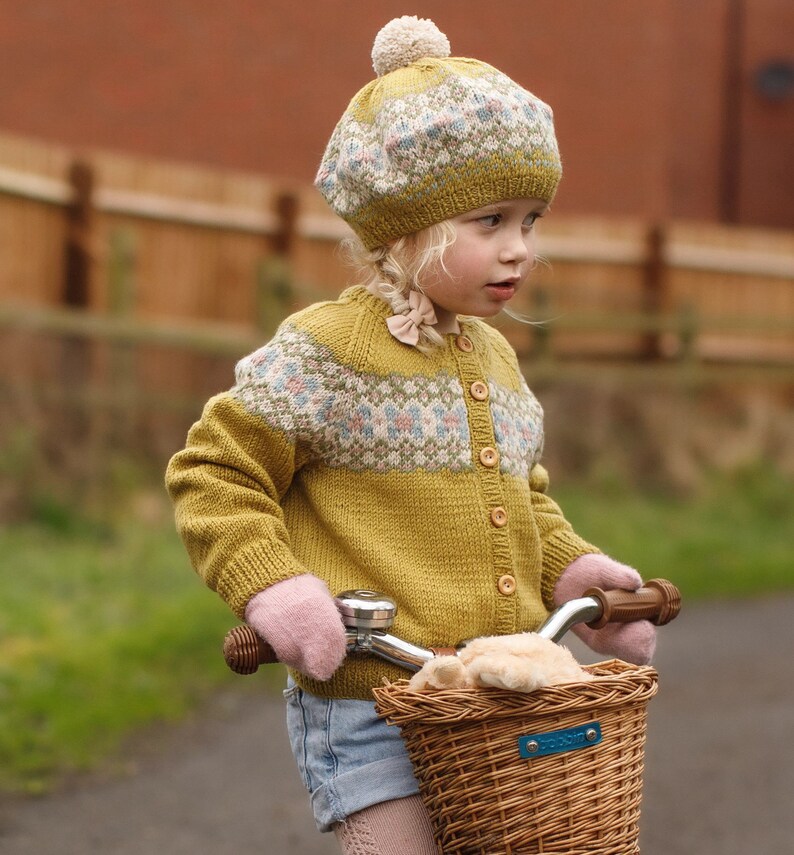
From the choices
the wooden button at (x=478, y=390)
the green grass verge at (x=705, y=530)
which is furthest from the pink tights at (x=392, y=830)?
the green grass verge at (x=705, y=530)

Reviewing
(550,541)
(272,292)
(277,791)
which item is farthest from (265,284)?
(550,541)

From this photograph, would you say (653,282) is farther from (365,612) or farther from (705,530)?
(365,612)

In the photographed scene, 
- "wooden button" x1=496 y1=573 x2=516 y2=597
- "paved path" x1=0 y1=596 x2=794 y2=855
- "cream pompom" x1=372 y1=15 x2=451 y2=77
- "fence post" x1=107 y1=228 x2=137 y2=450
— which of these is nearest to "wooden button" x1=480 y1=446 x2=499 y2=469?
"wooden button" x1=496 y1=573 x2=516 y2=597

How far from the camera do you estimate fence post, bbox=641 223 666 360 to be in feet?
43.8

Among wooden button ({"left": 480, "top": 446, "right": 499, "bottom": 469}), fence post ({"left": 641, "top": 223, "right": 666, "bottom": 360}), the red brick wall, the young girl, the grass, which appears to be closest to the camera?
the young girl

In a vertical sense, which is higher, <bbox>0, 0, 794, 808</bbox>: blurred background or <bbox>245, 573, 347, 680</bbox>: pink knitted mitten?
<bbox>0, 0, 794, 808</bbox>: blurred background

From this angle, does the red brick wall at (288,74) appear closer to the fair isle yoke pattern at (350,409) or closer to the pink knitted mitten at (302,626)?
the fair isle yoke pattern at (350,409)

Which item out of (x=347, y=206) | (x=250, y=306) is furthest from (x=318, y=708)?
(x=250, y=306)

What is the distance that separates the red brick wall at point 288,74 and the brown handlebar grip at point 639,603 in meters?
12.4

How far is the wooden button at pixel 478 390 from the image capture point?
2.87 m

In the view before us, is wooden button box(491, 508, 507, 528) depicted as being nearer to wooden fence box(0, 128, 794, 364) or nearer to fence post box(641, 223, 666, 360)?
wooden fence box(0, 128, 794, 364)

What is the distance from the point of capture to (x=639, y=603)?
2.85 metres

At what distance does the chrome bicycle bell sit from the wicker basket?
18cm

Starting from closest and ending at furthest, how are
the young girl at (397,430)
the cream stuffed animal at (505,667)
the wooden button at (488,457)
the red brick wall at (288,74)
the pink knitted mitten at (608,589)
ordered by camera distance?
the cream stuffed animal at (505,667)
the young girl at (397,430)
the wooden button at (488,457)
the pink knitted mitten at (608,589)
the red brick wall at (288,74)
